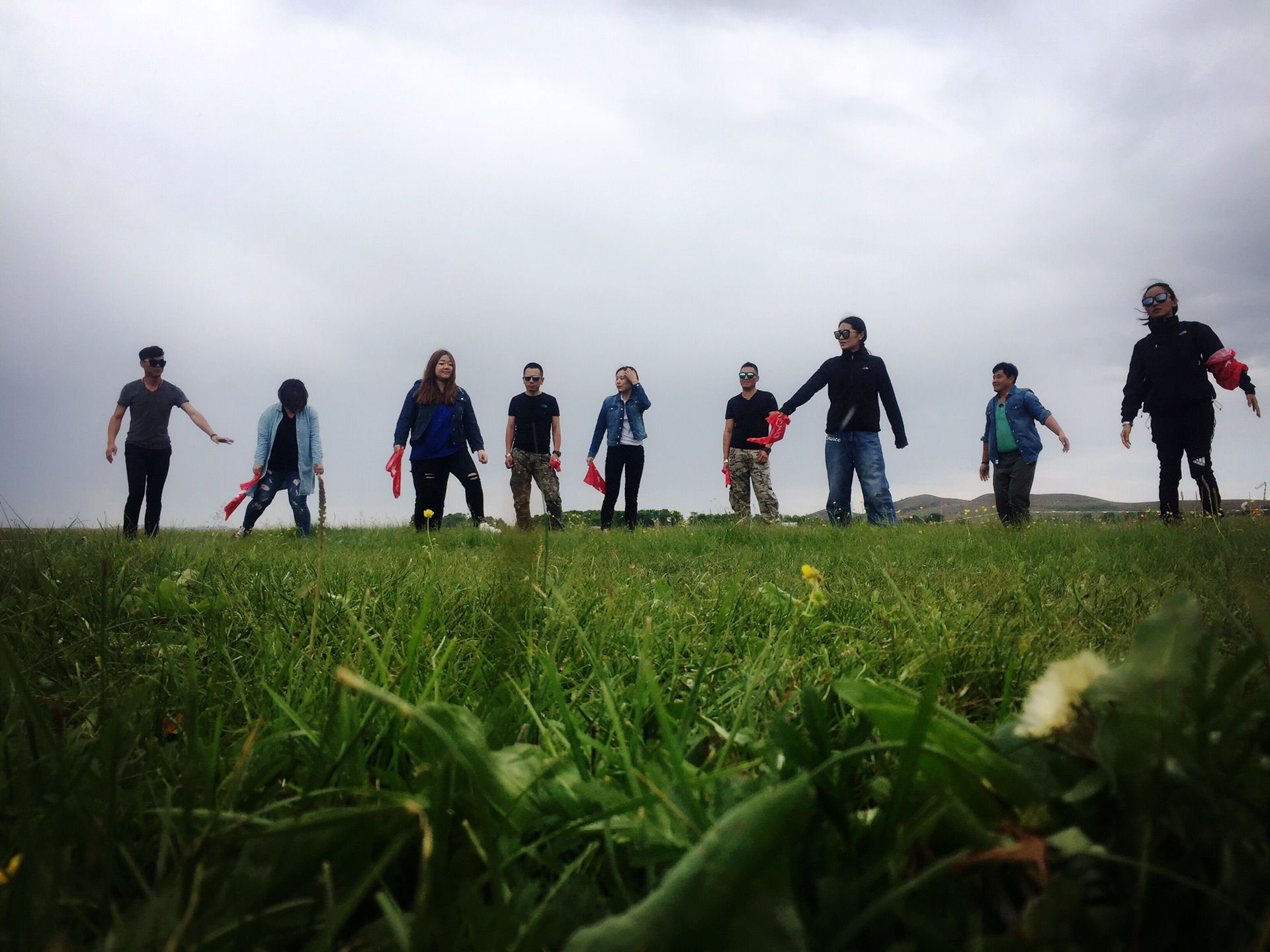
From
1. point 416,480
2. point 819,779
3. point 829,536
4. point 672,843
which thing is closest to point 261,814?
point 672,843

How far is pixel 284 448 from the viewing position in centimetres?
902

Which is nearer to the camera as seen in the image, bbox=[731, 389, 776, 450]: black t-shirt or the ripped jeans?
the ripped jeans

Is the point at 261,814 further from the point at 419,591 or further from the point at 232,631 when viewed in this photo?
the point at 419,591

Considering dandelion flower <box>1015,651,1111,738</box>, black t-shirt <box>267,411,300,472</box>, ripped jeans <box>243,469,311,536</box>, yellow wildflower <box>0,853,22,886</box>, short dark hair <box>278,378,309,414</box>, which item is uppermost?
short dark hair <box>278,378,309,414</box>

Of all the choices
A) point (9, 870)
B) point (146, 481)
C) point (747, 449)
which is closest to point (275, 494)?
point (146, 481)

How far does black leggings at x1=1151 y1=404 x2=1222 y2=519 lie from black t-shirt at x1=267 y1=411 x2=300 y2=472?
9.48 m

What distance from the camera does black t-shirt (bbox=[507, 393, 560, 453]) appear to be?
32.8 feet

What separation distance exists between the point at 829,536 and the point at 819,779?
5.51 meters

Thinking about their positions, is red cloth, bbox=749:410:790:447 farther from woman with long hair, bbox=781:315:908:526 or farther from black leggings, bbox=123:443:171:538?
black leggings, bbox=123:443:171:538

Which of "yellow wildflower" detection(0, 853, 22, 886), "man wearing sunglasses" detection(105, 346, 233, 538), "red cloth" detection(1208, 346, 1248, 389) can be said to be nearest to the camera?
"yellow wildflower" detection(0, 853, 22, 886)

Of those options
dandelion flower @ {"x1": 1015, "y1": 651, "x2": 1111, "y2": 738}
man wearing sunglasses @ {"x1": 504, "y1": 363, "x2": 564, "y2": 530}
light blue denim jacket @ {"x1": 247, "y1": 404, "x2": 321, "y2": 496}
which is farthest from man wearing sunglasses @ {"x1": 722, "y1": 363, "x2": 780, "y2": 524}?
dandelion flower @ {"x1": 1015, "y1": 651, "x2": 1111, "y2": 738}

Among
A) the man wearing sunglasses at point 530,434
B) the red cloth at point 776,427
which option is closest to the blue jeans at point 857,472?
the red cloth at point 776,427

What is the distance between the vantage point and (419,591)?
252 cm

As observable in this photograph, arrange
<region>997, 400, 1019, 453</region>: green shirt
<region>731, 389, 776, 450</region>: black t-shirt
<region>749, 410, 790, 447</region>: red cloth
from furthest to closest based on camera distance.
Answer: <region>731, 389, 776, 450</region>: black t-shirt
<region>749, 410, 790, 447</region>: red cloth
<region>997, 400, 1019, 453</region>: green shirt
